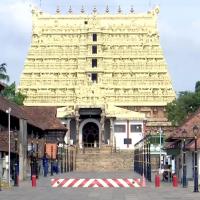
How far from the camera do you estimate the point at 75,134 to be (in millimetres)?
130125

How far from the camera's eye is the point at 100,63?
→ 454 ft

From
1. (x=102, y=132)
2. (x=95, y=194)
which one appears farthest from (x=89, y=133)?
(x=95, y=194)

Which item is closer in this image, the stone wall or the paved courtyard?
the paved courtyard

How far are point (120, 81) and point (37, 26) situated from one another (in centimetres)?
1644

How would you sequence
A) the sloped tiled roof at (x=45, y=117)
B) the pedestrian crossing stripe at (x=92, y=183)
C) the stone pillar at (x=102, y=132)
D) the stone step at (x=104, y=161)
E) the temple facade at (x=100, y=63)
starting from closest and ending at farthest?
the pedestrian crossing stripe at (x=92, y=183) → the sloped tiled roof at (x=45, y=117) → the stone step at (x=104, y=161) → the stone pillar at (x=102, y=132) → the temple facade at (x=100, y=63)

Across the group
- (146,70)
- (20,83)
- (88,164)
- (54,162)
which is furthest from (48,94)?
(54,162)

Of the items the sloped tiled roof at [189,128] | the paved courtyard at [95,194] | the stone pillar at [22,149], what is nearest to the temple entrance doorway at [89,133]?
the stone pillar at [22,149]

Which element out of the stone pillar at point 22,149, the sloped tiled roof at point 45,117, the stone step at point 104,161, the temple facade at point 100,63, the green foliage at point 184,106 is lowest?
the stone step at point 104,161

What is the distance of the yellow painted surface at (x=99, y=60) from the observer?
452 feet

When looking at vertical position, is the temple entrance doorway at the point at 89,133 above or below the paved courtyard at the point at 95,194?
above

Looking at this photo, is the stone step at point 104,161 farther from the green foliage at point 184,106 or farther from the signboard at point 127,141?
the signboard at point 127,141

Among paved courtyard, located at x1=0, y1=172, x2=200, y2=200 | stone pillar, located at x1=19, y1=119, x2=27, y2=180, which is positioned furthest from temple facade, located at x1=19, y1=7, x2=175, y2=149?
paved courtyard, located at x1=0, y1=172, x2=200, y2=200

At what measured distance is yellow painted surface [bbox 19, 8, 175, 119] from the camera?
138m

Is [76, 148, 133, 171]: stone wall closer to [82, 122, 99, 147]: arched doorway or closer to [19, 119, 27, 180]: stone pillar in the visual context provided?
[82, 122, 99, 147]: arched doorway
